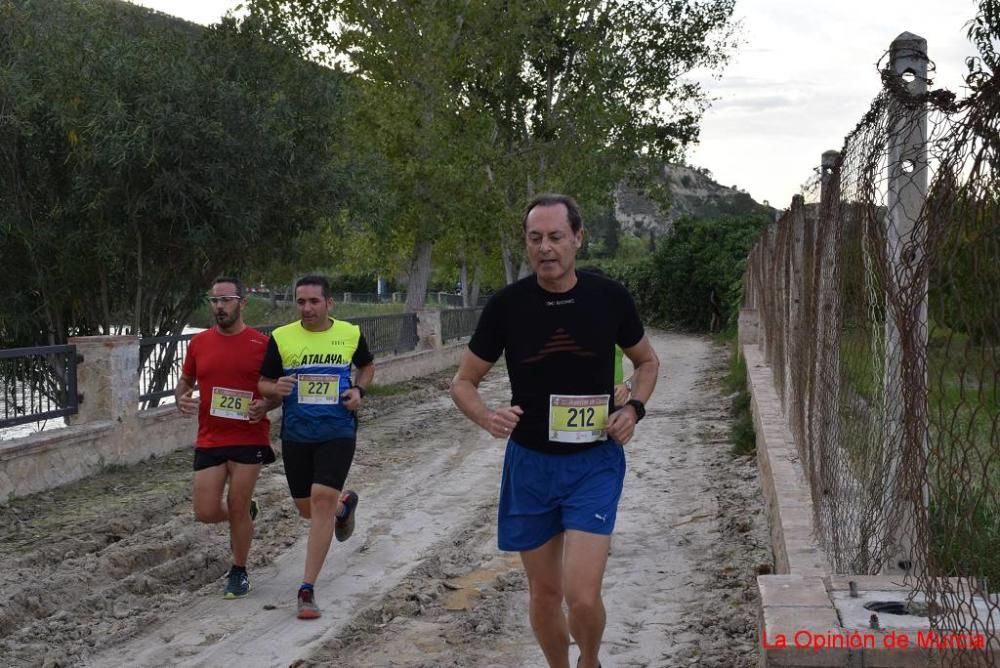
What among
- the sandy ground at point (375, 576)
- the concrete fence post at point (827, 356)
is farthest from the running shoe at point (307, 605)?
the concrete fence post at point (827, 356)

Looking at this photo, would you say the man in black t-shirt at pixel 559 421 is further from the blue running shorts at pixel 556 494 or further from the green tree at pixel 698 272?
the green tree at pixel 698 272

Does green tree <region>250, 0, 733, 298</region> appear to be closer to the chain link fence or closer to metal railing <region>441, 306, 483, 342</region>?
metal railing <region>441, 306, 483, 342</region>

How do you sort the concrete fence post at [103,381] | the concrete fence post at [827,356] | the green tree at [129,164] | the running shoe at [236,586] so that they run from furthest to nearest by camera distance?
1. the green tree at [129,164]
2. the concrete fence post at [103,381]
3. the running shoe at [236,586]
4. the concrete fence post at [827,356]

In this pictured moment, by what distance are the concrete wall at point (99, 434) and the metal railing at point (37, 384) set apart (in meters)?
0.18

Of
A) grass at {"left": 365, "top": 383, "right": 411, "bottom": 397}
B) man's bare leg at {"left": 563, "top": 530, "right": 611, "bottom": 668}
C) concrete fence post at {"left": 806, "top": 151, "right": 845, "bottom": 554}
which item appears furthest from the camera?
grass at {"left": 365, "top": 383, "right": 411, "bottom": 397}

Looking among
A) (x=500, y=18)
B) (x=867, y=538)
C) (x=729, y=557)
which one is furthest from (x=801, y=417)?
A: (x=500, y=18)

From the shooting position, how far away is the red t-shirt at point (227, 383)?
7.36m

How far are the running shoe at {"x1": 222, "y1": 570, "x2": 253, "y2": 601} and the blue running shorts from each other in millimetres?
2992

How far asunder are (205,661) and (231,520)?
5.00 ft

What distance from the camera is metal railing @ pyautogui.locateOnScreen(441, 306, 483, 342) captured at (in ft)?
89.2

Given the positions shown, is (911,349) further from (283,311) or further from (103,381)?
(283,311)

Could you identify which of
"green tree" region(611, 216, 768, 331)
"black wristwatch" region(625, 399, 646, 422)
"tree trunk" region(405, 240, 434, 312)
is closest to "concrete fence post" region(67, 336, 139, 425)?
"black wristwatch" region(625, 399, 646, 422)

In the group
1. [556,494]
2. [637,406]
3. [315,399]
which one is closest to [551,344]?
[637,406]

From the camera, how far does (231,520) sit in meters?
7.39
